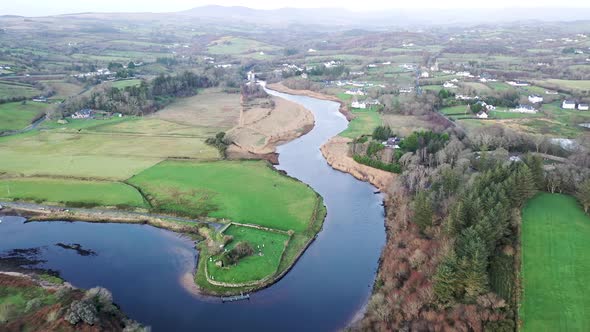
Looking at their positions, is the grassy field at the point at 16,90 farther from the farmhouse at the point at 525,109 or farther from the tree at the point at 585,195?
the tree at the point at 585,195

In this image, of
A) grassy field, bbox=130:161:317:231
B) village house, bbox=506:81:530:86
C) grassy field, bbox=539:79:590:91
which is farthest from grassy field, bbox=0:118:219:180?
grassy field, bbox=539:79:590:91

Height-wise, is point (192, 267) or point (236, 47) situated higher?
point (236, 47)

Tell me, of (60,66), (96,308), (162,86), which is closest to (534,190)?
(96,308)

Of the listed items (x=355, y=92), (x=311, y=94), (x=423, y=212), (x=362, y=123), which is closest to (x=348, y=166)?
(x=423, y=212)

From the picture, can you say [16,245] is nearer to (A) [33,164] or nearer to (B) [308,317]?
(A) [33,164]

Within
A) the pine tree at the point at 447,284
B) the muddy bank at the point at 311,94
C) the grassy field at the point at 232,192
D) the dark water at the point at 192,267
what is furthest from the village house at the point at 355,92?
the pine tree at the point at 447,284

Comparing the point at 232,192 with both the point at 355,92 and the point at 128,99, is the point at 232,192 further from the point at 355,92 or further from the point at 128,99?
the point at 355,92
